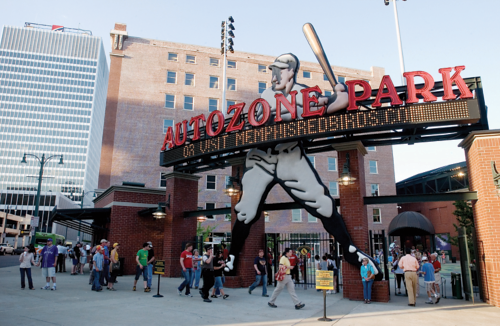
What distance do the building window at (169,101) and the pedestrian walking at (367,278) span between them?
3788 centimetres

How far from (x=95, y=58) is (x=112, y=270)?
16051cm

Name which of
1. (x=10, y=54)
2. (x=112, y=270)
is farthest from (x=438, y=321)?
(x=10, y=54)

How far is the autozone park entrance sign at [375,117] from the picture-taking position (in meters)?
12.1

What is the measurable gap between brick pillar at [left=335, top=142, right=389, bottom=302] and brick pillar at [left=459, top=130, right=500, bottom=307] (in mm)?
3083

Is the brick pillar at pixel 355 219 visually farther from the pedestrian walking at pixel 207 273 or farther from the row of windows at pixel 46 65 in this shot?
the row of windows at pixel 46 65

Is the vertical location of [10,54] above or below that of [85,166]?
above

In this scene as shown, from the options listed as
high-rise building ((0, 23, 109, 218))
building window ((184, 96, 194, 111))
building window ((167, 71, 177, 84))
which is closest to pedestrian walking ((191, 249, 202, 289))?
building window ((184, 96, 194, 111))

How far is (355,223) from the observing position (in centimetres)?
1376

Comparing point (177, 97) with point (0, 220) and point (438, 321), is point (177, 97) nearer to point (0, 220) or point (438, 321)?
point (438, 321)

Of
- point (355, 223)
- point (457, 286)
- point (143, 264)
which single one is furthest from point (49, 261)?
point (457, 286)

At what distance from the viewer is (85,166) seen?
148 meters

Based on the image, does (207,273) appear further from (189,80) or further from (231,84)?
(231,84)

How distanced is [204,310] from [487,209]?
9344 mm

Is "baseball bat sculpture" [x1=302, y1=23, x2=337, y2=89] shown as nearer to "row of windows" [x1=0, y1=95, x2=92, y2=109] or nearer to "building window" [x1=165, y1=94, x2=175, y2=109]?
"building window" [x1=165, y1=94, x2=175, y2=109]
